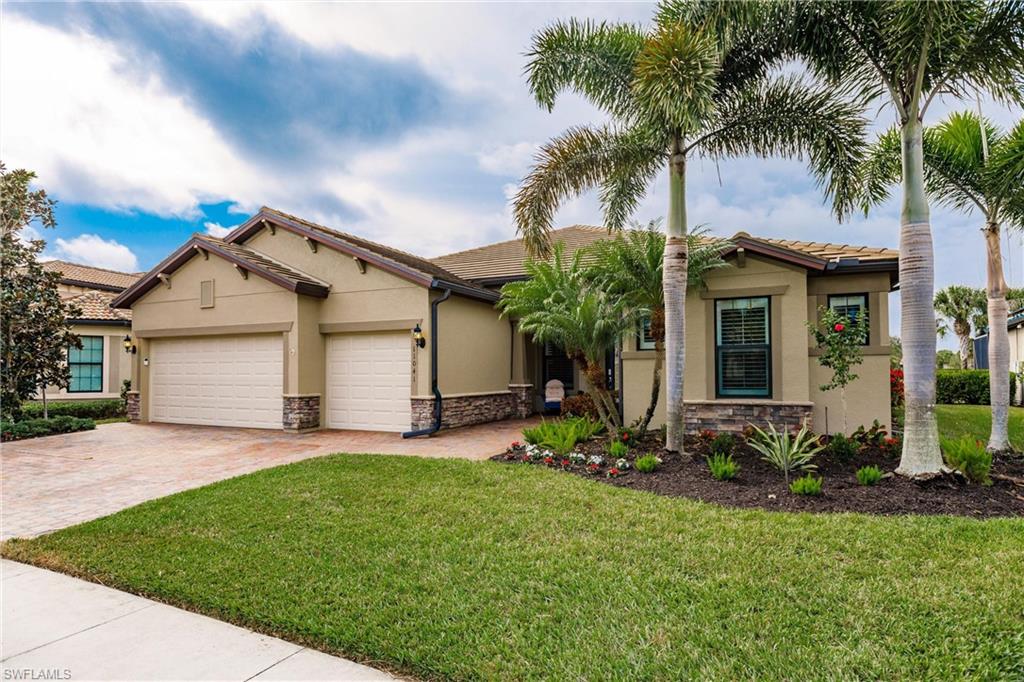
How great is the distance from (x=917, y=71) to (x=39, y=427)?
17941 mm

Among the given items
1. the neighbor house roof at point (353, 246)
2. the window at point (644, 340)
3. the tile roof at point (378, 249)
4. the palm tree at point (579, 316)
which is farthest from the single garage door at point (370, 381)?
the window at point (644, 340)

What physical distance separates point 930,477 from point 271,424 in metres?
12.7

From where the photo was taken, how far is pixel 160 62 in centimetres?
986

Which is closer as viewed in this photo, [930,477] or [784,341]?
[930,477]

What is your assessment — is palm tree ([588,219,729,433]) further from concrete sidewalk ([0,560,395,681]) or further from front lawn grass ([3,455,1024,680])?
concrete sidewalk ([0,560,395,681])

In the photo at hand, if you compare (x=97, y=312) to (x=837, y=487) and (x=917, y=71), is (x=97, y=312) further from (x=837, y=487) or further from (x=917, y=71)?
(x=917, y=71)

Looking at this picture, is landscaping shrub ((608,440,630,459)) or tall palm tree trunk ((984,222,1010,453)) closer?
landscaping shrub ((608,440,630,459))

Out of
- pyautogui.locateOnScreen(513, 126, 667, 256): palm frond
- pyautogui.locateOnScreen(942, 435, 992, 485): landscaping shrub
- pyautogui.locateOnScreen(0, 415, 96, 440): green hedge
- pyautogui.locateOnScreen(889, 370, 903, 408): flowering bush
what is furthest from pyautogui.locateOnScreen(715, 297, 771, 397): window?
pyautogui.locateOnScreen(0, 415, 96, 440): green hedge

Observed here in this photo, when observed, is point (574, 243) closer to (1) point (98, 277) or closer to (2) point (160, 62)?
(2) point (160, 62)

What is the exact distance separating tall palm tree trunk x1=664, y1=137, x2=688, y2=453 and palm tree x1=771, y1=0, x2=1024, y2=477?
2.45 m

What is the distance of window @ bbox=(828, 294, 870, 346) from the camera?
10305 millimetres

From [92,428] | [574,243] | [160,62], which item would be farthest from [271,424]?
[574,243]

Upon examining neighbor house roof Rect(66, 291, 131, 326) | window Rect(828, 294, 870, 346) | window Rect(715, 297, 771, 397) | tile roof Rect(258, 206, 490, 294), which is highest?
tile roof Rect(258, 206, 490, 294)

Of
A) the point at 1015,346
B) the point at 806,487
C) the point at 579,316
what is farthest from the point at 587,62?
the point at 1015,346
